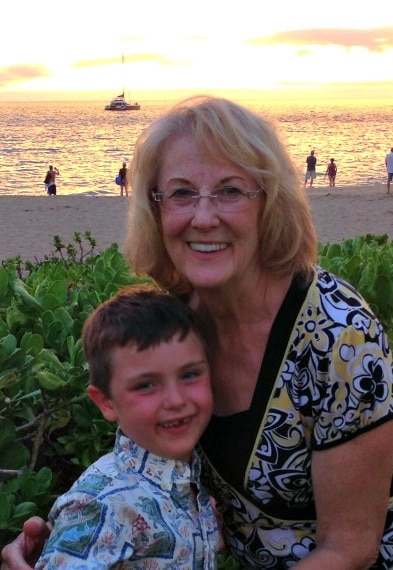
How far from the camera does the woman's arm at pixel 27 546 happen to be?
2.29 m

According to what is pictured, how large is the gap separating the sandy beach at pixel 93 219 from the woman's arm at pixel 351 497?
14.3 meters

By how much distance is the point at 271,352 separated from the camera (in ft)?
8.12

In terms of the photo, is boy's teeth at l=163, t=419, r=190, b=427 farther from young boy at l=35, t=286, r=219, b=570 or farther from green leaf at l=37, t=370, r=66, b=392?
green leaf at l=37, t=370, r=66, b=392

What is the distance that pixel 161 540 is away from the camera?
2170 millimetres

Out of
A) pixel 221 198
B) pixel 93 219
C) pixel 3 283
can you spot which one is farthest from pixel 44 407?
pixel 93 219

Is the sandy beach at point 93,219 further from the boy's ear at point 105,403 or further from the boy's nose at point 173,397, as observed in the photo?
the boy's nose at point 173,397

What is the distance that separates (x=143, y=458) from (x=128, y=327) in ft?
1.16

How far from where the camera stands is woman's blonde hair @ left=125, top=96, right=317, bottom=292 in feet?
8.01

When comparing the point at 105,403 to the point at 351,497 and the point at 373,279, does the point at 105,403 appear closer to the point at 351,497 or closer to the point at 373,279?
the point at 351,497

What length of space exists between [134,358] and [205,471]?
1.93 ft

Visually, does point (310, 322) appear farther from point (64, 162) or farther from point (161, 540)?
point (64, 162)

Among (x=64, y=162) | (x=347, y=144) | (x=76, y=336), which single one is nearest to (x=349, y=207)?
(x=76, y=336)

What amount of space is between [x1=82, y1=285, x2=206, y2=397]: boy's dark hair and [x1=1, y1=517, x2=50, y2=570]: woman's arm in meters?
0.40

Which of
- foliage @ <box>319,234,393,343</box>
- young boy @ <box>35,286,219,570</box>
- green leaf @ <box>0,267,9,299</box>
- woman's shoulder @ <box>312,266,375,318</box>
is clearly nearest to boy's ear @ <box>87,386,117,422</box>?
young boy @ <box>35,286,219,570</box>
